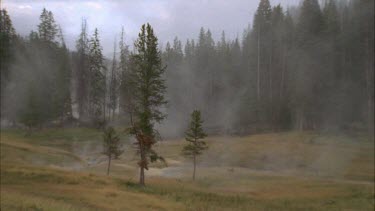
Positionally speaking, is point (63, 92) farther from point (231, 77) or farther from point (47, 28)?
point (231, 77)

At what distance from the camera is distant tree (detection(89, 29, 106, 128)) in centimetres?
5694

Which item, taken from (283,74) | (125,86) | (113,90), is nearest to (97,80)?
(113,90)

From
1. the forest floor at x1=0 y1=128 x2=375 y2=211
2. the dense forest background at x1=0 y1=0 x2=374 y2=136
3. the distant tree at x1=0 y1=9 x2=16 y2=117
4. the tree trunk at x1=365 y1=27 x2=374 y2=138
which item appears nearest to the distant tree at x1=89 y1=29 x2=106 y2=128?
the dense forest background at x1=0 y1=0 x2=374 y2=136

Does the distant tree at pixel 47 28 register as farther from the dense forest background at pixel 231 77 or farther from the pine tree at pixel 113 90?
the pine tree at pixel 113 90

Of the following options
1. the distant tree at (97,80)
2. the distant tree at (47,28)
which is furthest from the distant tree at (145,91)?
the distant tree at (47,28)

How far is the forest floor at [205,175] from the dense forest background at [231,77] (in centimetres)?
375

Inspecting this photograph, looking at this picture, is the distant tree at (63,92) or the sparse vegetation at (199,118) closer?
the sparse vegetation at (199,118)

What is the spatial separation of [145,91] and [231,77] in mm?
21824

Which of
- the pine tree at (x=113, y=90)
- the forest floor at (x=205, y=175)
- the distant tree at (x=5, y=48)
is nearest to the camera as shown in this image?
the forest floor at (x=205, y=175)

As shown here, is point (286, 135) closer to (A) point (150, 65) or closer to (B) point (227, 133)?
(B) point (227, 133)

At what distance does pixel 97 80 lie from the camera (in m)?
61.0

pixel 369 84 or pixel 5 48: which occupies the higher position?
pixel 5 48

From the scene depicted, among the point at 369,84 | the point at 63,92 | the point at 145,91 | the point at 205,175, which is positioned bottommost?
the point at 205,175

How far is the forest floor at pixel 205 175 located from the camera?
26672 millimetres
